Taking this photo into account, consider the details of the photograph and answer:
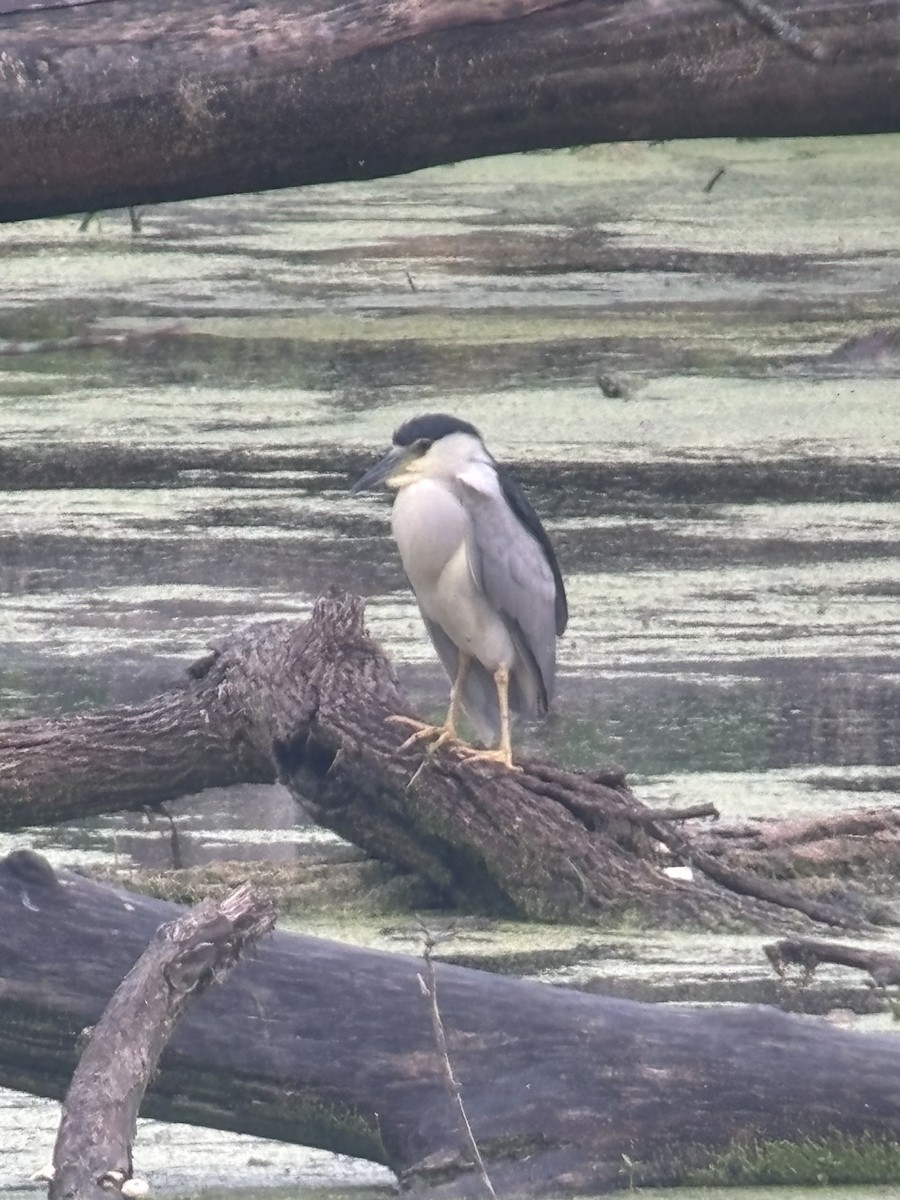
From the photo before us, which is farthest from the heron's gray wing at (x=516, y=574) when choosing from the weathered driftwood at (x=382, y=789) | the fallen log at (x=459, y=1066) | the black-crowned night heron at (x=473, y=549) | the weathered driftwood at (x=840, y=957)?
the fallen log at (x=459, y=1066)

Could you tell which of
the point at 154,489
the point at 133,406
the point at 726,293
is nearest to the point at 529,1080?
the point at 154,489

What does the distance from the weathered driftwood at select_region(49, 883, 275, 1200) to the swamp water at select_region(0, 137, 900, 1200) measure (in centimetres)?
30

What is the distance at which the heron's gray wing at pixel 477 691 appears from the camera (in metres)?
2.44

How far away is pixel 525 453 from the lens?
3701 mm

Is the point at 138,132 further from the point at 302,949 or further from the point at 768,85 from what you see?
the point at 302,949

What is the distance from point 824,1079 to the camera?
1517 millimetres

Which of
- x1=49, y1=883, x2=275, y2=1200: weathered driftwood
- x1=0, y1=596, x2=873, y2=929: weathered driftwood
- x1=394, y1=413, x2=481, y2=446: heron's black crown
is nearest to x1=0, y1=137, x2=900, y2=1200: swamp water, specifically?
x1=0, y1=596, x2=873, y2=929: weathered driftwood

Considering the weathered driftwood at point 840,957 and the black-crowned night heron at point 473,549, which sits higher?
the black-crowned night heron at point 473,549

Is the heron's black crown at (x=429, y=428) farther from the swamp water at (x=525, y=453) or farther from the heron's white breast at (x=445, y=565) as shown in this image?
the swamp water at (x=525, y=453)

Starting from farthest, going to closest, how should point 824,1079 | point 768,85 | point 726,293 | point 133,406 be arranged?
1. point 726,293
2. point 133,406
3. point 768,85
4. point 824,1079

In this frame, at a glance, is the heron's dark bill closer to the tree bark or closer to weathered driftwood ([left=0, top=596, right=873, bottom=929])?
weathered driftwood ([left=0, top=596, right=873, bottom=929])

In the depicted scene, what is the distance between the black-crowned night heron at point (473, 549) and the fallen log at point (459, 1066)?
0.71 meters

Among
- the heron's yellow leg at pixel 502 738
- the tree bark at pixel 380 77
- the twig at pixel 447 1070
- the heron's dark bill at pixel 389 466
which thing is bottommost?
the heron's yellow leg at pixel 502 738

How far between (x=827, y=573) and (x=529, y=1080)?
1.90 m
